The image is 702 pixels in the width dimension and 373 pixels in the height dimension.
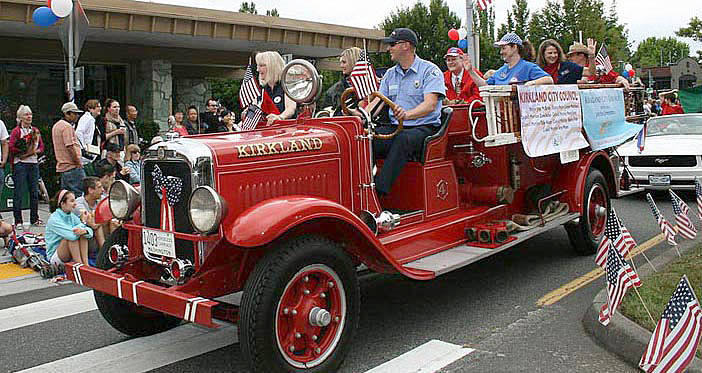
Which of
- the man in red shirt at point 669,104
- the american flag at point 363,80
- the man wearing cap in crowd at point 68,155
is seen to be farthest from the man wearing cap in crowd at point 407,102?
the man in red shirt at point 669,104

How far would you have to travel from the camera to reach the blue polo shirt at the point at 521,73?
6.81 m

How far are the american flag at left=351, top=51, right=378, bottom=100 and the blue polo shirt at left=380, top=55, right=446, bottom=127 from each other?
16.3 inches

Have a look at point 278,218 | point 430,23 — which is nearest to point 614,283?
point 278,218

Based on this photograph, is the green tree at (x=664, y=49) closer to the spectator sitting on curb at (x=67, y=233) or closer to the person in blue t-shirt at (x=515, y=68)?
the person in blue t-shirt at (x=515, y=68)

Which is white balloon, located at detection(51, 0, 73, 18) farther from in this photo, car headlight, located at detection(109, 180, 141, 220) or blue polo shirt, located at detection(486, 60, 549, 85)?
blue polo shirt, located at detection(486, 60, 549, 85)

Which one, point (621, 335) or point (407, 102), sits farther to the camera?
point (407, 102)

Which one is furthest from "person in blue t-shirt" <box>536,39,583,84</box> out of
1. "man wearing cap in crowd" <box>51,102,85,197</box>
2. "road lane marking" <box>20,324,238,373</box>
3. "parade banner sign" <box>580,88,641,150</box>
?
"man wearing cap in crowd" <box>51,102,85,197</box>

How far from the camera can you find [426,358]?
4.57 metres

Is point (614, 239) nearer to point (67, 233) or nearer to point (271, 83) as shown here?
point (271, 83)

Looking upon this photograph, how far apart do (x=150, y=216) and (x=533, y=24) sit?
100ft

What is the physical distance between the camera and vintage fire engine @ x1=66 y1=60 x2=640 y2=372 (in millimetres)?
3971

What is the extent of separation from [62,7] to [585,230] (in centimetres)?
735

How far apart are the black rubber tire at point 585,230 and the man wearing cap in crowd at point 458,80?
1566mm

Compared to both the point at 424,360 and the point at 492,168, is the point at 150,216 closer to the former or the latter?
the point at 424,360
